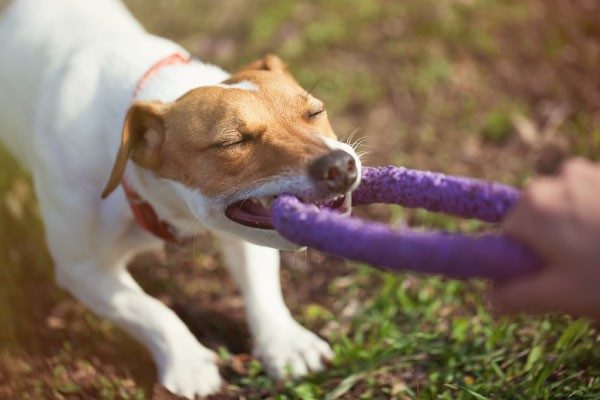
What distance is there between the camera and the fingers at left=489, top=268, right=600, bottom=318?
2.06 metres

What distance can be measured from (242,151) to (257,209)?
0.74ft

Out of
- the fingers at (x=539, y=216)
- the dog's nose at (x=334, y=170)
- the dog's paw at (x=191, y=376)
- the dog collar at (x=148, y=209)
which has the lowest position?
the dog's paw at (x=191, y=376)

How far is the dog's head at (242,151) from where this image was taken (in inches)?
111

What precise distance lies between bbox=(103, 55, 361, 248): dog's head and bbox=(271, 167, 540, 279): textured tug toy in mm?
146

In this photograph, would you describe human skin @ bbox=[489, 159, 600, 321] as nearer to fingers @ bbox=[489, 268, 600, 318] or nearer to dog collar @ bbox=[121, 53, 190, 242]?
fingers @ bbox=[489, 268, 600, 318]

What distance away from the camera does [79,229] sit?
364cm

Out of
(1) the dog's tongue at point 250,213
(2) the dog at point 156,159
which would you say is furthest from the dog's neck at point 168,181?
(1) the dog's tongue at point 250,213

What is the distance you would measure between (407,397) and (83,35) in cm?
232

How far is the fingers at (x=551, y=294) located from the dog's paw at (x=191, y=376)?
1.83m

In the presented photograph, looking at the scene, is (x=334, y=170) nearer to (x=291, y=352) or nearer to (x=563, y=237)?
(x=563, y=237)

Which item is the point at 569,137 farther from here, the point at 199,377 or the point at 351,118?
the point at 199,377

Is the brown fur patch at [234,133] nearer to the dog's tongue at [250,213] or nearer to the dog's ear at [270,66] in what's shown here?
the dog's tongue at [250,213]

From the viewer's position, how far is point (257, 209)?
3.09 m

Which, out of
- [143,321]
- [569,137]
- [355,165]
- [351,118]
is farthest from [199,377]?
[569,137]
